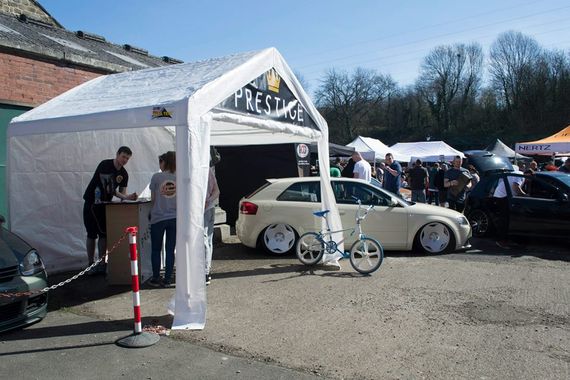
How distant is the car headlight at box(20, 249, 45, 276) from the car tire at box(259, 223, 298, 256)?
4.14 meters

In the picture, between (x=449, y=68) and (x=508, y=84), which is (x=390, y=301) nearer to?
(x=508, y=84)

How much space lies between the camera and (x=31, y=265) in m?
5.13

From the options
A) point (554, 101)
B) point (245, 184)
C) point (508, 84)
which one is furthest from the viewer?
point (508, 84)

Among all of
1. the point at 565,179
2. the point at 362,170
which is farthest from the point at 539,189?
the point at 362,170

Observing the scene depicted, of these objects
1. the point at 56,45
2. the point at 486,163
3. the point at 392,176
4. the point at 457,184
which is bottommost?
the point at 457,184

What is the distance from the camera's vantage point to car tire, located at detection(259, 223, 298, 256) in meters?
8.70

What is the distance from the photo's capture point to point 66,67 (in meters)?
9.73

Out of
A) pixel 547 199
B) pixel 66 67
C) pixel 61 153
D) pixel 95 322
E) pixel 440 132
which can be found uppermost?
pixel 440 132

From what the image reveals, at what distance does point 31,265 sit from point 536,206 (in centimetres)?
863

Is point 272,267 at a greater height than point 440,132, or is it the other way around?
point 440,132

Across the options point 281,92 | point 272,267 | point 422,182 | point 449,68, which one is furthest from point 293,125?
point 449,68

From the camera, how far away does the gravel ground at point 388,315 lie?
13.5ft

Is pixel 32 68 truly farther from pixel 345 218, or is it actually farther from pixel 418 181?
pixel 418 181

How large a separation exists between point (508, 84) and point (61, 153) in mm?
79779
